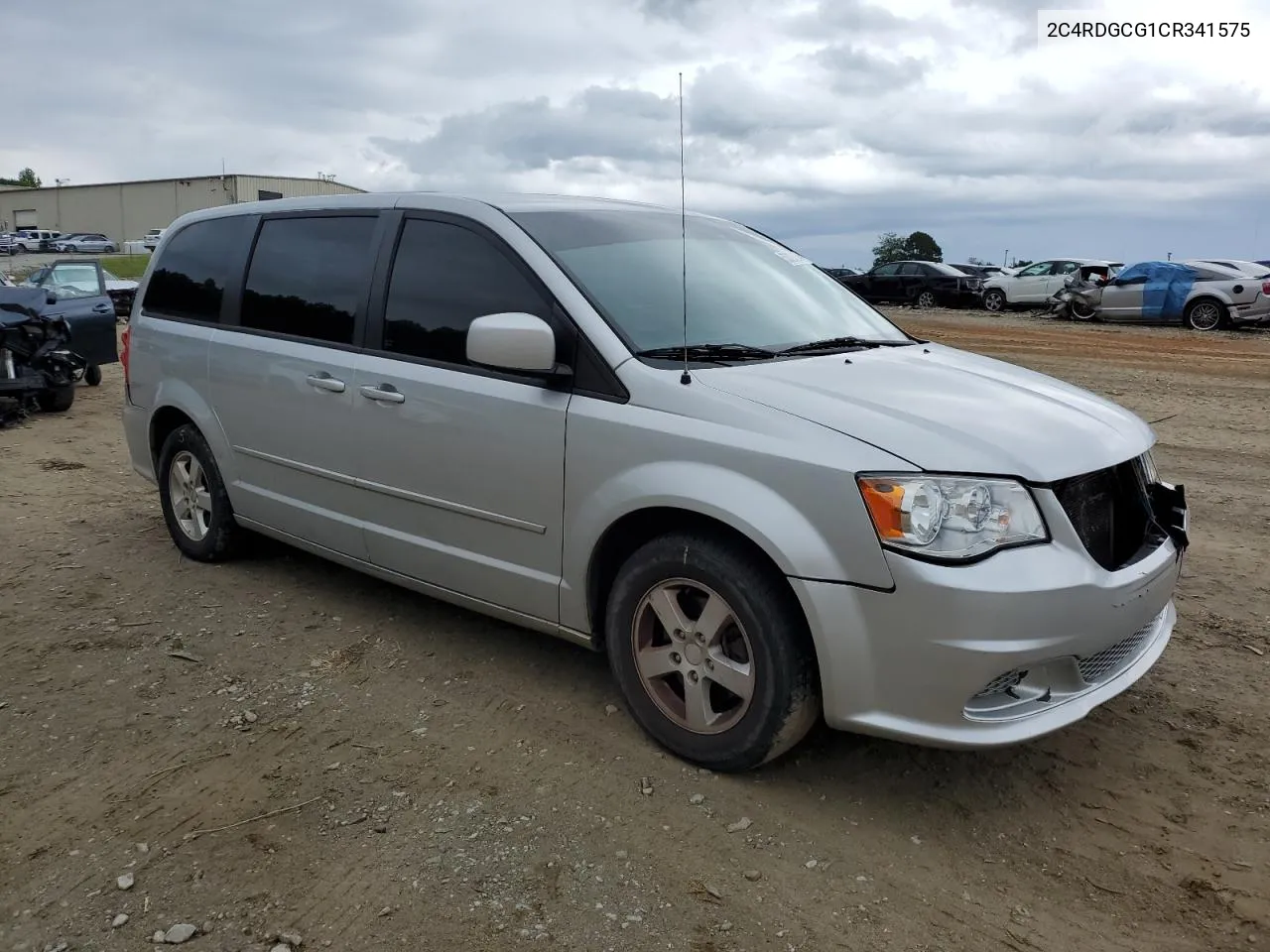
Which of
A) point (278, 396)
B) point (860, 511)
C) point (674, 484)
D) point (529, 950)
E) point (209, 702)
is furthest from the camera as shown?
point (278, 396)

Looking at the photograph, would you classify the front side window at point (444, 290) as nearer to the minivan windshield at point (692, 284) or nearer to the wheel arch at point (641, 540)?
the minivan windshield at point (692, 284)

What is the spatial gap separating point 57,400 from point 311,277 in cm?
812

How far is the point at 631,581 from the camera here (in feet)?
11.3

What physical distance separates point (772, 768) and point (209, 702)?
2108 mm

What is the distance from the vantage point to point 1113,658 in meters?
3.22

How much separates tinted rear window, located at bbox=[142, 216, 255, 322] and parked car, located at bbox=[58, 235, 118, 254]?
211 ft

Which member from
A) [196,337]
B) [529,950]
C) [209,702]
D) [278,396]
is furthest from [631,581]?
[196,337]

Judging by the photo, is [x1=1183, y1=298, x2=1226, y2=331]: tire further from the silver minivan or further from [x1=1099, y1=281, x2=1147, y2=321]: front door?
the silver minivan

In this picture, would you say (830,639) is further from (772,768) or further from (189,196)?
(189,196)

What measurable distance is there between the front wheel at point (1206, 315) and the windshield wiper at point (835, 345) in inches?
742

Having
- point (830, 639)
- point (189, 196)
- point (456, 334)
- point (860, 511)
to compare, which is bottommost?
point (830, 639)

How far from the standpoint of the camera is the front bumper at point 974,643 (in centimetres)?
283

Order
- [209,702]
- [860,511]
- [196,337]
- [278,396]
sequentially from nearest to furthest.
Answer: [860,511] < [209,702] < [278,396] < [196,337]

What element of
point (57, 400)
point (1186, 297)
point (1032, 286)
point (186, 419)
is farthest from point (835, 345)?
point (1032, 286)
